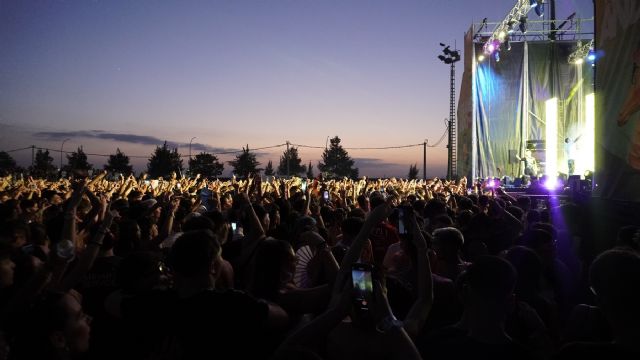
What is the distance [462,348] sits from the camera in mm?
2119

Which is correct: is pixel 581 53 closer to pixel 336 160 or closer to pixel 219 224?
pixel 219 224

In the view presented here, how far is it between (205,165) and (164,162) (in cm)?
582

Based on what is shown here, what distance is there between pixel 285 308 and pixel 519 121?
30408 millimetres

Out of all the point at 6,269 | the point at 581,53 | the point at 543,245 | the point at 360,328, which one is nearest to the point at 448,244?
the point at 543,245

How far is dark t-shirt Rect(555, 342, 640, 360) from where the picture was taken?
6.03ft

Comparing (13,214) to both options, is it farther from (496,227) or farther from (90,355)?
(496,227)

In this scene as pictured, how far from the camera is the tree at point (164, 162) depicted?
62.9 meters

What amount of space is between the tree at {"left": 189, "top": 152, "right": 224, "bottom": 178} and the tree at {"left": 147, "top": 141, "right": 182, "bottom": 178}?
269 centimetres

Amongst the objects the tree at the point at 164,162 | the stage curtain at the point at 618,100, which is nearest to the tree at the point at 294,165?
the tree at the point at 164,162

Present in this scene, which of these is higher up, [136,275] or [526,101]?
[526,101]

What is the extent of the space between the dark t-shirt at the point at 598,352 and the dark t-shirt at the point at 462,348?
20cm

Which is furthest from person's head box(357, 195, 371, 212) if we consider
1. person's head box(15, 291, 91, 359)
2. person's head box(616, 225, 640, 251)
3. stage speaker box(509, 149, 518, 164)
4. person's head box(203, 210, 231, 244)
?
stage speaker box(509, 149, 518, 164)

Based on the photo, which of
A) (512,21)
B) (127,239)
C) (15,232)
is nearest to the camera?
(15,232)

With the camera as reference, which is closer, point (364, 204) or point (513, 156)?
point (364, 204)
